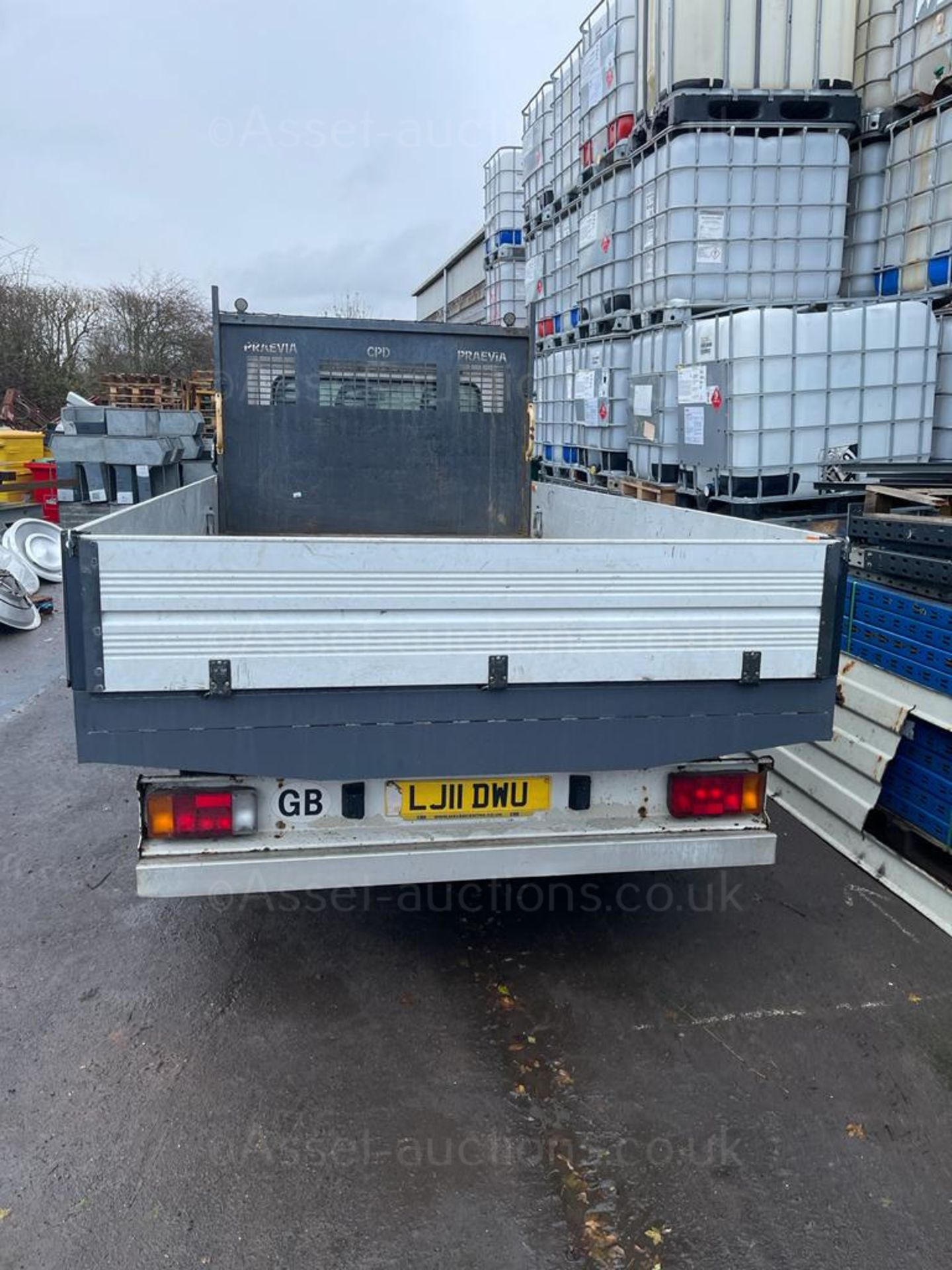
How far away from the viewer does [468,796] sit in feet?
10.4

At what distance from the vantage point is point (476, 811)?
10.5ft

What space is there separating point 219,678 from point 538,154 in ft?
32.3

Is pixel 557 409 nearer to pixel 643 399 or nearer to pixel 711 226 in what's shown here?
pixel 643 399

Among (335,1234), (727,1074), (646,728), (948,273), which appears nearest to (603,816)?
(646,728)

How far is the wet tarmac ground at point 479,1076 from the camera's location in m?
2.42

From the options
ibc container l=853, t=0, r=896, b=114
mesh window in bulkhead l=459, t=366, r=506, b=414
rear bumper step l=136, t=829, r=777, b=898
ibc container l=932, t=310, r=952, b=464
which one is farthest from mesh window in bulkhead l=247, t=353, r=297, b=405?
ibc container l=853, t=0, r=896, b=114

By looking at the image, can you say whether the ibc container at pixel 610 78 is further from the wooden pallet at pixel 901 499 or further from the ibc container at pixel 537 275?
the wooden pallet at pixel 901 499

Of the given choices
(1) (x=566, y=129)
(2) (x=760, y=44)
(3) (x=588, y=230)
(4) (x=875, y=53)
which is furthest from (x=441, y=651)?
(1) (x=566, y=129)

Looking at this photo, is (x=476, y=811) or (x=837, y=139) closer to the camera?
(x=476, y=811)

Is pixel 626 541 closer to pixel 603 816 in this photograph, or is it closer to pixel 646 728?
pixel 646 728

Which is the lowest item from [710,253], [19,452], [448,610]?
[448,610]

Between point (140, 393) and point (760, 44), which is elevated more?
point (760, 44)

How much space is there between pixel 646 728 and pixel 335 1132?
1.56 m

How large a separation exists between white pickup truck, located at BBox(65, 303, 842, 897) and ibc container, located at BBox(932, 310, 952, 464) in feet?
14.1
